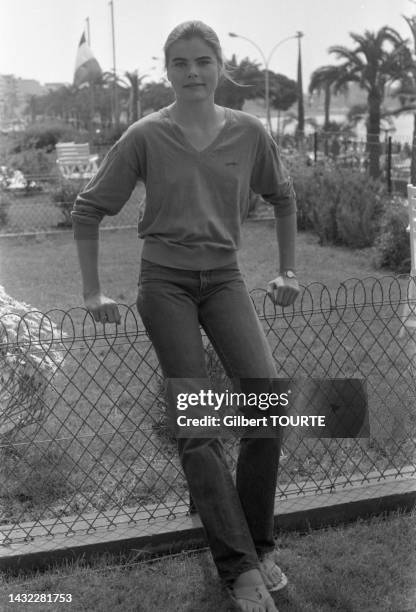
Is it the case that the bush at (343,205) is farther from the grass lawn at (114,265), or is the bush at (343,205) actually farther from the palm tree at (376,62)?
the palm tree at (376,62)

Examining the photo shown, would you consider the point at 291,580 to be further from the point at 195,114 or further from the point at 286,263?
the point at 195,114

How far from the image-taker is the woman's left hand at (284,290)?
2.74m

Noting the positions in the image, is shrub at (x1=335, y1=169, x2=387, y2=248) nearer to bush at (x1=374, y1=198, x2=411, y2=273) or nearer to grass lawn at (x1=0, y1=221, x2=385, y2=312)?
grass lawn at (x1=0, y1=221, x2=385, y2=312)

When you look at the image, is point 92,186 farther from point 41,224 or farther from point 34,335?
point 41,224

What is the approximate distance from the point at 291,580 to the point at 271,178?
130cm

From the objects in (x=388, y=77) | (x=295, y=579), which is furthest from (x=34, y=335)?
(x=388, y=77)

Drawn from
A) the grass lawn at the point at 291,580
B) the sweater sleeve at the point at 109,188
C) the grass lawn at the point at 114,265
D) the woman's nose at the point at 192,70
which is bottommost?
the grass lawn at the point at 114,265

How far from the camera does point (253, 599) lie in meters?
2.34

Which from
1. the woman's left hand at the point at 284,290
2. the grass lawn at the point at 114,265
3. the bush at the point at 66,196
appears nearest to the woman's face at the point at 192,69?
the woman's left hand at the point at 284,290

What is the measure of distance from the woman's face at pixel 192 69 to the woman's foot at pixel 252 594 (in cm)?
142

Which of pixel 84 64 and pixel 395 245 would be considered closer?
pixel 395 245

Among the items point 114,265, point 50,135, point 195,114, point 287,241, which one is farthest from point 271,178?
point 50,135

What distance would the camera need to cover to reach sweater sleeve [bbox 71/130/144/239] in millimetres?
2462

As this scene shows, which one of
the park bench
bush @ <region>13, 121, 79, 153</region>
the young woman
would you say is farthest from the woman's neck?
bush @ <region>13, 121, 79, 153</region>
